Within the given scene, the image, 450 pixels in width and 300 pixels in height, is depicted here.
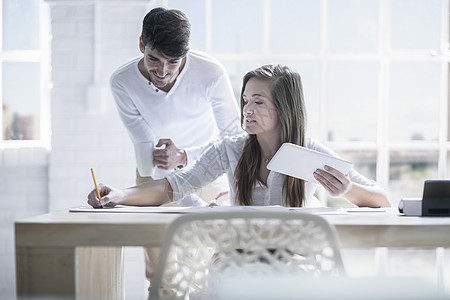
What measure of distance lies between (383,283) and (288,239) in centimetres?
41

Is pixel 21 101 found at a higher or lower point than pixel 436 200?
higher

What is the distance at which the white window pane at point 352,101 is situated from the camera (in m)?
3.91

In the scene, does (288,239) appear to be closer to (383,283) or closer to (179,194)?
(383,283)

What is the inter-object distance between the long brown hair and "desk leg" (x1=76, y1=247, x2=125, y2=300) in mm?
488

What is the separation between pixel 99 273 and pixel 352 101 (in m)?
2.60

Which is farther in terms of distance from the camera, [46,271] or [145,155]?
[145,155]

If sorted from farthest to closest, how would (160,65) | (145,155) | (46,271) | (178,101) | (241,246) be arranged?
(178,101), (160,65), (145,155), (46,271), (241,246)

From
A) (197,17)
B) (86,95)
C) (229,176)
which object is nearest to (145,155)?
(229,176)

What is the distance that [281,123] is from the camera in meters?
2.20

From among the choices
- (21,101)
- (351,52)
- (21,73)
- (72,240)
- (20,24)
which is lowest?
(72,240)

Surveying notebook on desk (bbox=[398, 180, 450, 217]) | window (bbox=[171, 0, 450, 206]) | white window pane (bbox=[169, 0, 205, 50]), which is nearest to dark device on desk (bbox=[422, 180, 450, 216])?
notebook on desk (bbox=[398, 180, 450, 217])

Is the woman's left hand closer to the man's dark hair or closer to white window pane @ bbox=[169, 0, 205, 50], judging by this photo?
the man's dark hair

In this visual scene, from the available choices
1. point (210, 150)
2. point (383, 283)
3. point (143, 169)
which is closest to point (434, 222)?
point (383, 283)

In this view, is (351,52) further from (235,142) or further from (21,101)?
(21,101)
